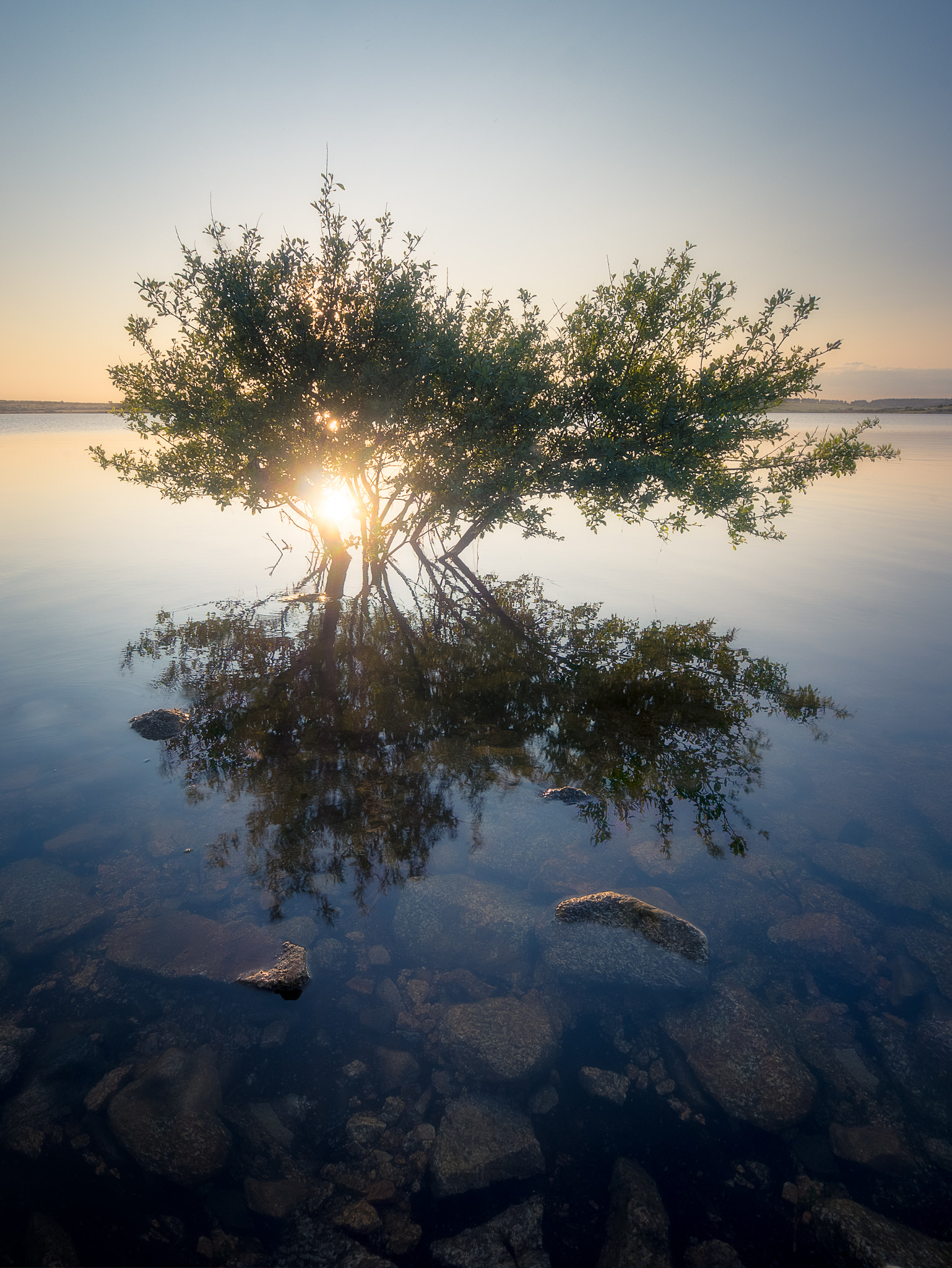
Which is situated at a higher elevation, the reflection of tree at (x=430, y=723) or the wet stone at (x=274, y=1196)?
the reflection of tree at (x=430, y=723)

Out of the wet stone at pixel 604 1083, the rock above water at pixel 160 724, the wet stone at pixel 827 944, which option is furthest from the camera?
the rock above water at pixel 160 724

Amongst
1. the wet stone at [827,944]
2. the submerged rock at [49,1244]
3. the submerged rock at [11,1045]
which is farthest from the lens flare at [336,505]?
the submerged rock at [49,1244]

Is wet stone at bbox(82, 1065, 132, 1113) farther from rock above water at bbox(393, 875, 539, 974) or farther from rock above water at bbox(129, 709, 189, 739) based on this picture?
rock above water at bbox(129, 709, 189, 739)

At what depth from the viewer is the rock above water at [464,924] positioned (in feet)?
32.2

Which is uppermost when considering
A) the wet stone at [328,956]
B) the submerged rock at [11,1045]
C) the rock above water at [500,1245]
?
the submerged rock at [11,1045]

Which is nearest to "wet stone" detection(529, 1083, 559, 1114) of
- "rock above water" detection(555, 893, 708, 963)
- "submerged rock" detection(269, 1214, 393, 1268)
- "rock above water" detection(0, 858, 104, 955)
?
"submerged rock" detection(269, 1214, 393, 1268)

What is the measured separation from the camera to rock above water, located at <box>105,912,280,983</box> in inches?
370

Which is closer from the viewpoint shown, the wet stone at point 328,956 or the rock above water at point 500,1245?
the rock above water at point 500,1245

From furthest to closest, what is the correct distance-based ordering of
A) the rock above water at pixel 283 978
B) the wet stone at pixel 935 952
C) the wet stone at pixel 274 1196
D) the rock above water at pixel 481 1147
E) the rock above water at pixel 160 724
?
the rock above water at pixel 160 724 → the wet stone at pixel 935 952 → the rock above water at pixel 283 978 → the rock above water at pixel 481 1147 → the wet stone at pixel 274 1196

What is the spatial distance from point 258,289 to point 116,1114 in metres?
21.6

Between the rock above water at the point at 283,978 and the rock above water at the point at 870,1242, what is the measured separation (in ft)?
23.6

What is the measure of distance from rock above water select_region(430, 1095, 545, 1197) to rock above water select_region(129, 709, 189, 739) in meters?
12.7

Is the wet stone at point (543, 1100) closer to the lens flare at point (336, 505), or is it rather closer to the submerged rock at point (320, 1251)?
the submerged rock at point (320, 1251)

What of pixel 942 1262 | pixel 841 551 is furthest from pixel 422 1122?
pixel 841 551
